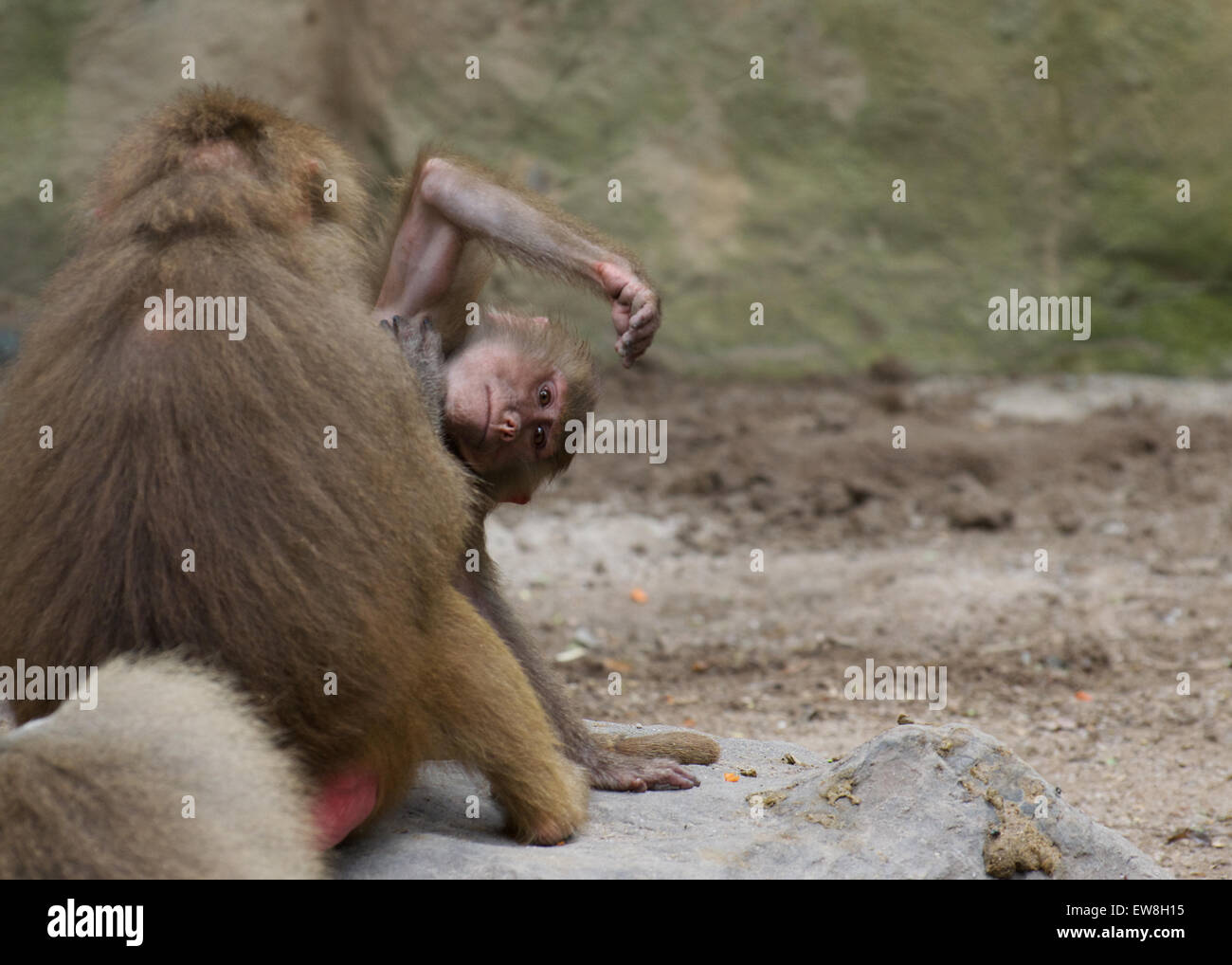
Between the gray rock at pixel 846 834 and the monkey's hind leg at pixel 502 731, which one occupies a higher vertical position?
the monkey's hind leg at pixel 502 731

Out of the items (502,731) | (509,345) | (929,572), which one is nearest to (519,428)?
(509,345)

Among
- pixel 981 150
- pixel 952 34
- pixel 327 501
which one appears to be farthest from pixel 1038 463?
pixel 327 501

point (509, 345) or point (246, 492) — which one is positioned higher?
point (509, 345)

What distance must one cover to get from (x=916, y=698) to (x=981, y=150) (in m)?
4.65

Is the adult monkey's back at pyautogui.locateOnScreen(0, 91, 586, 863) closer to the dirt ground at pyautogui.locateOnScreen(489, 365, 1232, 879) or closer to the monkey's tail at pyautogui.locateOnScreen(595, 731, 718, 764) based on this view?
the monkey's tail at pyautogui.locateOnScreen(595, 731, 718, 764)

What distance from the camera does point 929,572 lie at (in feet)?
23.0

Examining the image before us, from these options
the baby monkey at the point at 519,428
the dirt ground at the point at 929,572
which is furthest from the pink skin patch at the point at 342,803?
the dirt ground at the point at 929,572

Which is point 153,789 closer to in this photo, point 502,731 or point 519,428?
point 502,731

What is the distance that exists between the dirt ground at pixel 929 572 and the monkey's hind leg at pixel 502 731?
81.9 inches

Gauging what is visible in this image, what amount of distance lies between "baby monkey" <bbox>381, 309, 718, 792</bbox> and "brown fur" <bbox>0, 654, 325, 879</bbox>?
1060mm

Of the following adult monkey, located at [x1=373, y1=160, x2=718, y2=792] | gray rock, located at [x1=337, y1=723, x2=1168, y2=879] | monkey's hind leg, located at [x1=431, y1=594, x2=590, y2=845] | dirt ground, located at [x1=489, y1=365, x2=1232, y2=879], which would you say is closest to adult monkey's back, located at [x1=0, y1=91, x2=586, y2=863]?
monkey's hind leg, located at [x1=431, y1=594, x2=590, y2=845]

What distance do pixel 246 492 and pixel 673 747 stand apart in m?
1.74

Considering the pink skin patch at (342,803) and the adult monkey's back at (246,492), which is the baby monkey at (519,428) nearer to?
the adult monkey's back at (246,492)

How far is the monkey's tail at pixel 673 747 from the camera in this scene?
4.27 metres
